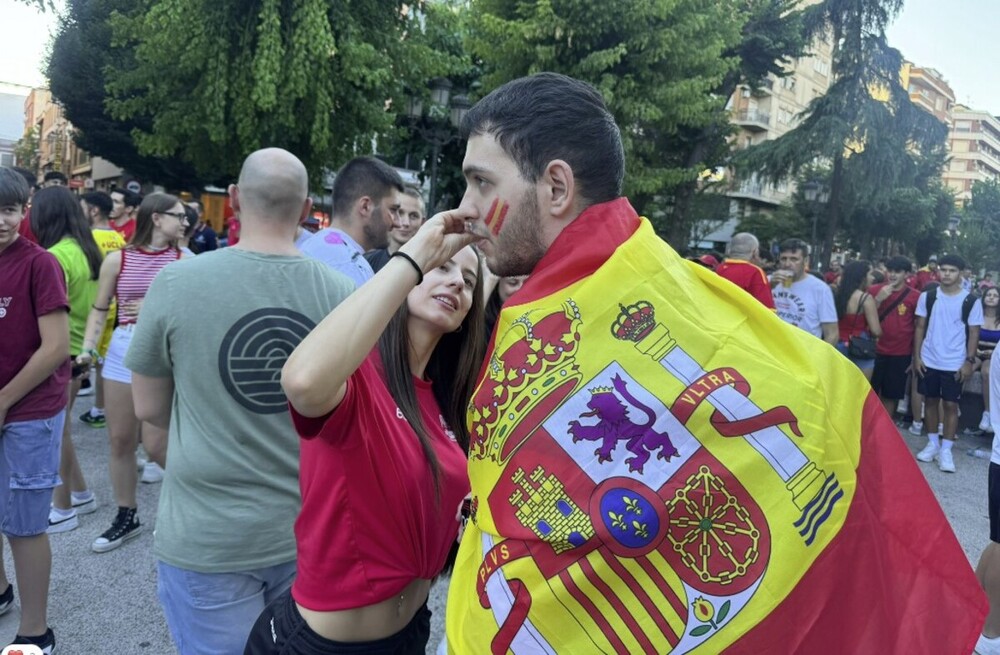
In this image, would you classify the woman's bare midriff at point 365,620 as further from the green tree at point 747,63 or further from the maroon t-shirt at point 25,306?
the green tree at point 747,63

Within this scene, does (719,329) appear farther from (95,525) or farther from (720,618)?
(95,525)

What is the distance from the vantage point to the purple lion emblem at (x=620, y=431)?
3.83 feet

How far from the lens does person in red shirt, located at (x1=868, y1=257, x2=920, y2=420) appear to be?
28.9 ft


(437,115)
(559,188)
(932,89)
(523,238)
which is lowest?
(523,238)

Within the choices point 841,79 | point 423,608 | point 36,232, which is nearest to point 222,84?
point 36,232

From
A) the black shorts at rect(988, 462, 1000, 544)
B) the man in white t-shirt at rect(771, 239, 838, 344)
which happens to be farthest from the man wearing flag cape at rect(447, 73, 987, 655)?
the man in white t-shirt at rect(771, 239, 838, 344)

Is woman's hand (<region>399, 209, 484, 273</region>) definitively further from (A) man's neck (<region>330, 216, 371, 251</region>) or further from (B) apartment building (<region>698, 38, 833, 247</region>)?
(B) apartment building (<region>698, 38, 833, 247</region>)

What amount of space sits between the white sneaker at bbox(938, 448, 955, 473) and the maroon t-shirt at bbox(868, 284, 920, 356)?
1.54 m

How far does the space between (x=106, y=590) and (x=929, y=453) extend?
26.6ft

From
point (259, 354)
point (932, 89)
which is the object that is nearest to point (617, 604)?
point (259, 354)

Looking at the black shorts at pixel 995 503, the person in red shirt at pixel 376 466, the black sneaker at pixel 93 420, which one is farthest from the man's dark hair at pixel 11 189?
the black shorts at pixel 995 503

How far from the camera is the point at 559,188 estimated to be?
1362mm

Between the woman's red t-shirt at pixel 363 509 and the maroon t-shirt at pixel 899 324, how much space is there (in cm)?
871

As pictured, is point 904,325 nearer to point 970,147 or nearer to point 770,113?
point 770,113
